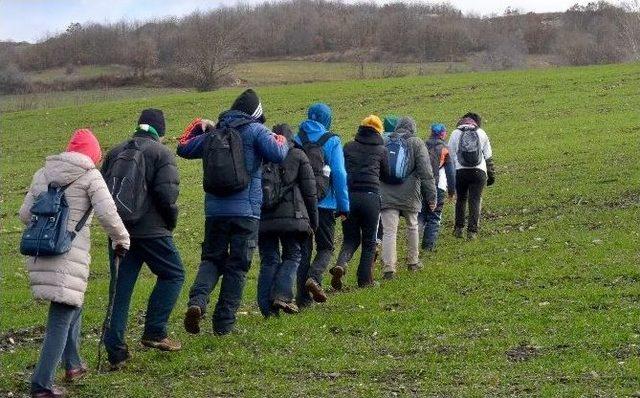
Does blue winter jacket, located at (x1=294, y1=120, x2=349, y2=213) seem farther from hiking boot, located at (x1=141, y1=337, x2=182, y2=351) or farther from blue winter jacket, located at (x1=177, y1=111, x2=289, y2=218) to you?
hiking boot, located at (x1=141, y1=337, x2=182, y2=351)

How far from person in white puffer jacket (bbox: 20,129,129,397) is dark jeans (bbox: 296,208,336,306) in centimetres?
395

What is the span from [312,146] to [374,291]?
7.17ft

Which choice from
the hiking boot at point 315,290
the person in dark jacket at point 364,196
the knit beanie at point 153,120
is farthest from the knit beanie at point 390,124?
the knit beanie at point 153,120

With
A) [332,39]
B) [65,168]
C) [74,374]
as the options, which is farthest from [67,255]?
[332,39]

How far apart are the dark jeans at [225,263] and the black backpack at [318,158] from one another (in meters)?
1.78

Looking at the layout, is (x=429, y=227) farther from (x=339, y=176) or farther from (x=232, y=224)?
(x=232, y=224)

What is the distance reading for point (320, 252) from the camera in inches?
499

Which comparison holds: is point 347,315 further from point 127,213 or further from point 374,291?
point 127,213

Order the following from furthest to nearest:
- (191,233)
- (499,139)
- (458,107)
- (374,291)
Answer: (458,107), (499,139), (191,233), (374,291)

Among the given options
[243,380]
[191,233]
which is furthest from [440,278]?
[191,233]

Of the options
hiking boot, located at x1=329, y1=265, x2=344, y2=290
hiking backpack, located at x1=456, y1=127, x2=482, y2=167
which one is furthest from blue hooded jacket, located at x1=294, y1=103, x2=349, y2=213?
hiking backpack, located at x1=456, y1=127, x2=482, y2=167

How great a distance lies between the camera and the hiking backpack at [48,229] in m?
8.44

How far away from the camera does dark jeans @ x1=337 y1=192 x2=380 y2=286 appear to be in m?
13.5

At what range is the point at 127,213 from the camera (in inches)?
380
